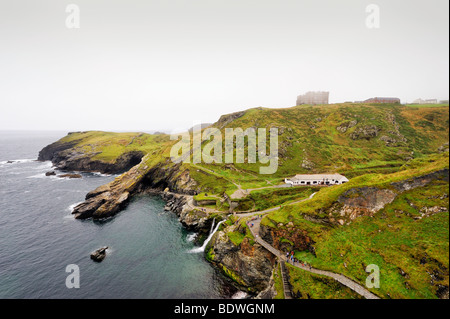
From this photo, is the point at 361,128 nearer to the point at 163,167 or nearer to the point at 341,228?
the point at 341,228

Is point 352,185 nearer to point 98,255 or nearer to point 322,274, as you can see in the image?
point 322,274

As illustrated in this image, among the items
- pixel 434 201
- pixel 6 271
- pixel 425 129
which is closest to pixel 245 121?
pixel 425 129

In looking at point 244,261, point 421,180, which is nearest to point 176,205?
point 244,261

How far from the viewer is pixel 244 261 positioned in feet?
147

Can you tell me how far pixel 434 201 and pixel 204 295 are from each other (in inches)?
1868

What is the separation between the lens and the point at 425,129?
105 meters

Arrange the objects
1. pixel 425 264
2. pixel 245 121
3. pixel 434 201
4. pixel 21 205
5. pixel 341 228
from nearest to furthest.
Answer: pixel 425 264
pixel 434 201
pixel 341 228
pixel 21 205
pixel 245 121

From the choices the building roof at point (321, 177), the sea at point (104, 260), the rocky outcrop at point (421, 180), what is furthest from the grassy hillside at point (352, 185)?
the sea at point (104, 260)

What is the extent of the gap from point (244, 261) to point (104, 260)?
37996 mm

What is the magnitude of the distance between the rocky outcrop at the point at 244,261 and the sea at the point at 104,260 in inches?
93.9

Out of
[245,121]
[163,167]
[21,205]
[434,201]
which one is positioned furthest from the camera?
[245,121]

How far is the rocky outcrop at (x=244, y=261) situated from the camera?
4188 cm

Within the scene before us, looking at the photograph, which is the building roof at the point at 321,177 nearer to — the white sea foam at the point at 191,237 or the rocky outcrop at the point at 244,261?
the rocky outcrop at the point at 244,261

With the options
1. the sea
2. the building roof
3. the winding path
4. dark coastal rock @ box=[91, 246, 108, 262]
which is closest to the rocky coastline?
the winding path
